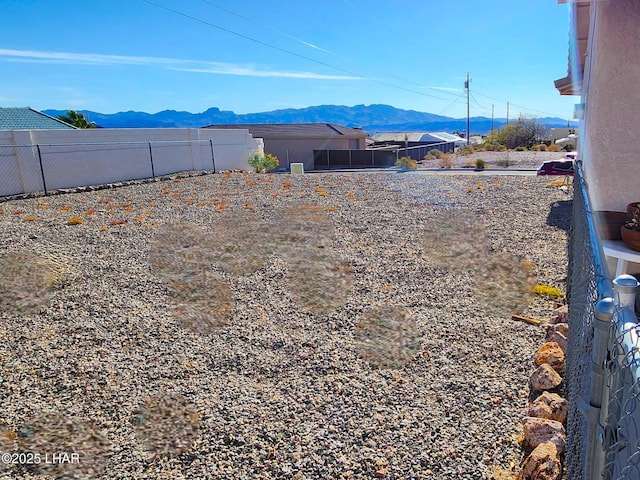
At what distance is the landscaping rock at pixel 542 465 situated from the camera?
2628 millimetres

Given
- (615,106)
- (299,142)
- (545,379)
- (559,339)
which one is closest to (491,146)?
(299,142)

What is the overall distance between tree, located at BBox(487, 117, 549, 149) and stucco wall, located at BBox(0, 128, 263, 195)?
123 ft

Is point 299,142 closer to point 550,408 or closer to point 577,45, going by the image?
point 577,45

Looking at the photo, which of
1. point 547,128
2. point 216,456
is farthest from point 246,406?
point 547,128

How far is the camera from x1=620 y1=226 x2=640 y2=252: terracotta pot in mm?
3932

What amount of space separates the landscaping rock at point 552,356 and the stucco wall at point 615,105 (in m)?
1.69

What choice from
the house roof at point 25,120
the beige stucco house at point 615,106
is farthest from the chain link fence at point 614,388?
the house roof at point 25,120

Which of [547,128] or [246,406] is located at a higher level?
[547,128]

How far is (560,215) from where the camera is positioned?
9703mm

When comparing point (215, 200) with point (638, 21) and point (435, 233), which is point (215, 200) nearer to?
point (435, 233)

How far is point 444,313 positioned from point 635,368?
160 inches

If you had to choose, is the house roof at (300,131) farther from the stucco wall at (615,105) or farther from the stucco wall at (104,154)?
the stucco wall at (615,105)

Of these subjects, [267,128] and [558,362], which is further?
[267,128]

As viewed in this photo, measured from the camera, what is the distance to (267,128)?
41375mm
